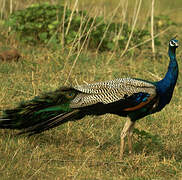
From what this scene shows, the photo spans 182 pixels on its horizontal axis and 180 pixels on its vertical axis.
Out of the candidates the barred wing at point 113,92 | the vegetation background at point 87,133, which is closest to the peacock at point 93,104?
the barred wing at point 113,92

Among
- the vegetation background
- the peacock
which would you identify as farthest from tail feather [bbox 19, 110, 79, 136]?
the vegetation background

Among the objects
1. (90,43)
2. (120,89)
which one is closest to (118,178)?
(120,89)

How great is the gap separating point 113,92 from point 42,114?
0.61 m

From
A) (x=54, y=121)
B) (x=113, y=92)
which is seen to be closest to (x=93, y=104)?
(x=113, y=92)

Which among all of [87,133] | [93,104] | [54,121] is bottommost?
[87,133]

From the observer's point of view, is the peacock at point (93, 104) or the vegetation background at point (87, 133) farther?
the peacock at point (93, 104)

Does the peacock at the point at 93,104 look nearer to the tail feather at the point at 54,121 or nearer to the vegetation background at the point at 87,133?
the tail feather at the point at 54,121

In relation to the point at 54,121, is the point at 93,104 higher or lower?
higher

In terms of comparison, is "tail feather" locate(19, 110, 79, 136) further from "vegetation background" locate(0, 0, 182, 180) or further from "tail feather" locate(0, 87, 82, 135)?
"vegetation background" locate(0, 0, 182, 180)

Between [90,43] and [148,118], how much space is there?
248cm

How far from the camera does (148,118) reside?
15.5ft

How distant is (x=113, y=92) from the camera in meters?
3.78

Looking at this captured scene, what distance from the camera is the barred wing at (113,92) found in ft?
12.2

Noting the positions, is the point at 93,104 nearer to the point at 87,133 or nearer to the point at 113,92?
the point at 113,92
